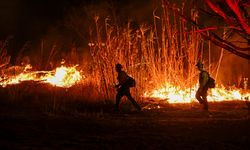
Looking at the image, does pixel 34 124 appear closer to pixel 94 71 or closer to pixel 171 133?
pixel 171 133

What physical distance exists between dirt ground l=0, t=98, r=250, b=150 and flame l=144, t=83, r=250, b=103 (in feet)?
7.60

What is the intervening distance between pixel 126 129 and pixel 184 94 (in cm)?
708

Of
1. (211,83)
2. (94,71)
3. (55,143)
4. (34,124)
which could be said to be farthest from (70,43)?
(55,143)

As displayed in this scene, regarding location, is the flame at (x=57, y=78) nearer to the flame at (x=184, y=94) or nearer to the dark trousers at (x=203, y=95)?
the flame at (x=184, y=94)

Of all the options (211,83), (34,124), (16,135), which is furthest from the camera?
(211,83)

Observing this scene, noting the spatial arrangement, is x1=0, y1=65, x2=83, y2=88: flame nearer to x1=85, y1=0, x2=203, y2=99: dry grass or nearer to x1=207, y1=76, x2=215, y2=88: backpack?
x1=85, y1=0, x2=203, y2=99: dry grass

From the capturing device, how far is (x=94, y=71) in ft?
58.1

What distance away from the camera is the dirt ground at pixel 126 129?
9.01 m

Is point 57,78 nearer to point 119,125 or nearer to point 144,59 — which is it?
point 144,59

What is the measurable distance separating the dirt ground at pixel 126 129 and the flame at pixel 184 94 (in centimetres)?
232

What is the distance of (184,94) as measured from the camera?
17609 millimetres

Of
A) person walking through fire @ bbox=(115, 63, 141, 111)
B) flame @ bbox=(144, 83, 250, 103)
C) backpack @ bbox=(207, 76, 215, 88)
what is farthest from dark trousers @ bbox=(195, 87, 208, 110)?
flame @ bbox=(144, 83, 250, 103)

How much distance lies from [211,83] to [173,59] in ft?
12.9

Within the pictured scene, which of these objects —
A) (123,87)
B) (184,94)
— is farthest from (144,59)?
(123,87)
